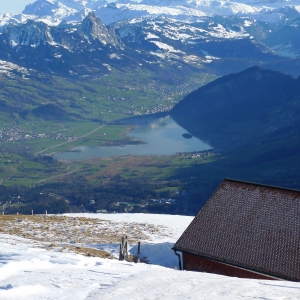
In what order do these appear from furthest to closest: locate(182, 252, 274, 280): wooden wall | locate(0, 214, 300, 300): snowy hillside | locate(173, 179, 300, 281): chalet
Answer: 1. locate(182, 252, 274, 280): wooden wall
2. locate(173, 179, 300, 281): chalet
3. locate(0, 214, 300, 300): snowy hillside

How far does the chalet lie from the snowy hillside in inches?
210

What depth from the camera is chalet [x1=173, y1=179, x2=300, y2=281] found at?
88.1 feet

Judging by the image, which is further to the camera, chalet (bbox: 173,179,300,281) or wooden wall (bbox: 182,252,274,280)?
wooden wall (bbox: 182,252,274,280)

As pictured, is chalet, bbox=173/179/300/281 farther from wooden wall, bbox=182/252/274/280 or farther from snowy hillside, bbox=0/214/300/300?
snowy hillside, bbox=0/214/300/300

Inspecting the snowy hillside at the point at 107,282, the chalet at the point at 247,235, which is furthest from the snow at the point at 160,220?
the snowy hillside at the point at 107,282

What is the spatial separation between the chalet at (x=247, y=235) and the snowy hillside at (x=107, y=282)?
5.34 meters

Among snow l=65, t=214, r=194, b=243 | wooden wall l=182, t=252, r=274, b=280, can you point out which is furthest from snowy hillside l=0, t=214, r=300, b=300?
snow l=65, t=214, r=194, b=243

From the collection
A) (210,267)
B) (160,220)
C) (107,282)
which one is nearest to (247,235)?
(210,267)

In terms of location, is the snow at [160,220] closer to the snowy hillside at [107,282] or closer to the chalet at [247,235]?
the chalet at [247,235]

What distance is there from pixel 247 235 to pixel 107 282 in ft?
34.8

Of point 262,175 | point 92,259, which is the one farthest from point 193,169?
point 92,259

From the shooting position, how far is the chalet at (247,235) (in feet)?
88.1

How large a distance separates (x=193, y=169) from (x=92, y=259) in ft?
552

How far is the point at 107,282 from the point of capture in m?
19.9
